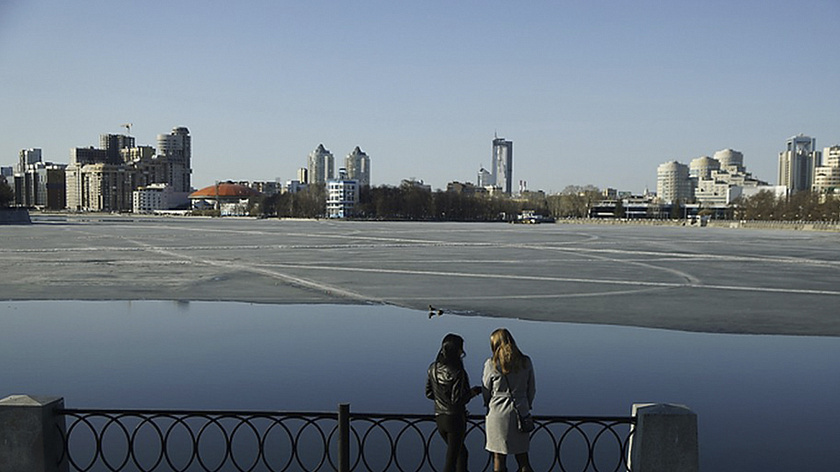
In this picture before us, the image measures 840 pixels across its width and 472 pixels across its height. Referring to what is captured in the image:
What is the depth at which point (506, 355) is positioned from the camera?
701cm

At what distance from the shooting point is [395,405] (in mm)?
10430

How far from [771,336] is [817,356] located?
1.89m

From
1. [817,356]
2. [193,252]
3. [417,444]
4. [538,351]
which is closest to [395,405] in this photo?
[417,444]

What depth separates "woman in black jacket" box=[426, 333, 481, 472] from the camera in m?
7.24

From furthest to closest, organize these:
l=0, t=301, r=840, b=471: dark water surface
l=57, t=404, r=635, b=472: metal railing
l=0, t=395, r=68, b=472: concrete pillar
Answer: l=0, t=301, r=840, b=471: dark water surface < l=57, t=404, r=635, b=472: metal railing < l=0, t=395, r=68, b=472: concrete pillar

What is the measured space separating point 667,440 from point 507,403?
1.51 metres

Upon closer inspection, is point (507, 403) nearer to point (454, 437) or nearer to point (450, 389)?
point (450, 389)

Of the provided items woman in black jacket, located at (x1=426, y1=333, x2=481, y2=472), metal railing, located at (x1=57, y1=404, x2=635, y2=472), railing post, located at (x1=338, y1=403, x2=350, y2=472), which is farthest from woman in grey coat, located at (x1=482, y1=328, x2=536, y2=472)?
railing post, located at (x1=338, y1=403, x2=350, y2=472)

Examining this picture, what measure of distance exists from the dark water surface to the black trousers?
268 centimetres

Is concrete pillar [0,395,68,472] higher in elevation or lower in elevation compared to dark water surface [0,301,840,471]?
higher

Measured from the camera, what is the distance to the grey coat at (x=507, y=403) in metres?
7.04

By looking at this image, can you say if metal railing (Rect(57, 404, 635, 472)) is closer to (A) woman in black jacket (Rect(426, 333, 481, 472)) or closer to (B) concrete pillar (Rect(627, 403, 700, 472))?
(A) woman in black jacket (Rect(426, 333, 481, 472))

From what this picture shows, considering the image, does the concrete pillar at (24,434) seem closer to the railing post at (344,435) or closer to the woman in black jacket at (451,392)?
the railing post at (344,435)

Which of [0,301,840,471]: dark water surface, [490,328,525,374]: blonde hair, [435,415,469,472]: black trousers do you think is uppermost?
[490,328,525,374]: blonde hair
